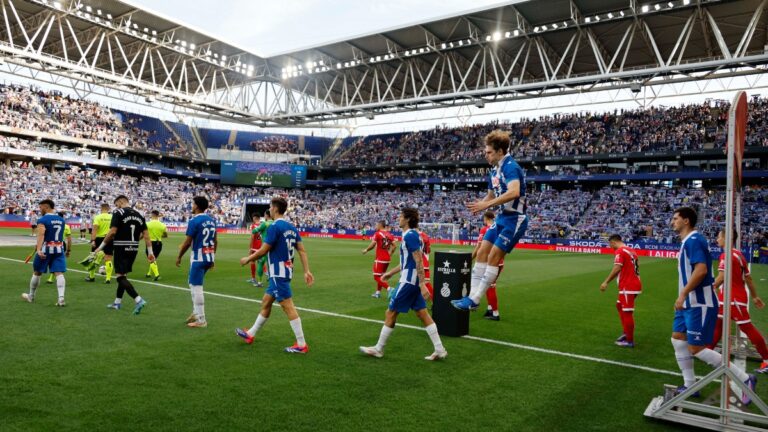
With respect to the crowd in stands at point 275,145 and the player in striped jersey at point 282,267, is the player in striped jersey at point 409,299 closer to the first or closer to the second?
the player in striped jersey at point 282,267

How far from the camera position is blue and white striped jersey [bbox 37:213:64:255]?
9.88 meters

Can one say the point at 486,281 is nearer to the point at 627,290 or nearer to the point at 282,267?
the point at 282,267

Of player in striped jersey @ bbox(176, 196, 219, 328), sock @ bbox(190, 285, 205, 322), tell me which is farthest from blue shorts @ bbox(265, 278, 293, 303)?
sock @ bbox(190, 285, 205, 322)

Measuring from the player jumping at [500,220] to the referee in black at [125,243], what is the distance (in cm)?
696

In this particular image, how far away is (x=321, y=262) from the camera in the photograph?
23609 millimetres

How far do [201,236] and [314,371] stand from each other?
3.58 meters

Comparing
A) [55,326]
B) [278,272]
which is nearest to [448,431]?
[278,272]

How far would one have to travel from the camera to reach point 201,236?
8.61m

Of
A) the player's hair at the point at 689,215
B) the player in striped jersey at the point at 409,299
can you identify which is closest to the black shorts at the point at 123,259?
the player in striped jersey at the point at 409,299

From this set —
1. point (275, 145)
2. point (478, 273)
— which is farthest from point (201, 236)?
point (275, 145)

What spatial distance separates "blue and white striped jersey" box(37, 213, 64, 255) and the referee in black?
85 cm

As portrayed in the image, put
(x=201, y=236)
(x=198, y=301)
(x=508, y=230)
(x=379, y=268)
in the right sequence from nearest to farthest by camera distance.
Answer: (x=508, y=230), (x=201, y=236), (x=198, y=301), (x=379, y=268)

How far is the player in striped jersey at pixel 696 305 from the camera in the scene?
17.6 feet

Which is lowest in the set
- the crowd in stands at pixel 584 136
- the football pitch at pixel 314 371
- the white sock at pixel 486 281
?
the football pitch at pixel 314 371
